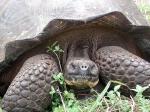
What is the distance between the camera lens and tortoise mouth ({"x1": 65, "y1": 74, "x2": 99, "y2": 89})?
3.71 meters

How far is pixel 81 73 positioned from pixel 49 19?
0.54 meters

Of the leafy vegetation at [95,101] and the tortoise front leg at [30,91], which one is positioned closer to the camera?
the leafy vegetation at [95,101]

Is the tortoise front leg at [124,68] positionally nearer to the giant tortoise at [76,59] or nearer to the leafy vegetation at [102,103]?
the giant tortoise at [76,59]

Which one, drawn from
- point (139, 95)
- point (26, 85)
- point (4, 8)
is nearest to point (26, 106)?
point (26, 85)

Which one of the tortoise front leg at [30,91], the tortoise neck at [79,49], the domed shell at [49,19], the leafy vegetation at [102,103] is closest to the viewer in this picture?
the leafy vegetation at [102,103]

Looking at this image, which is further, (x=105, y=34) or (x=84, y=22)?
(x=105, y=34)

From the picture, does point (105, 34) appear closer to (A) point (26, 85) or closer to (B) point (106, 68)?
(B) point (106, 68)

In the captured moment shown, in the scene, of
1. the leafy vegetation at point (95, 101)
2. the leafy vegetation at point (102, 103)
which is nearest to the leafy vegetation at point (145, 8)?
the leafy vegetation at point (95, 101)

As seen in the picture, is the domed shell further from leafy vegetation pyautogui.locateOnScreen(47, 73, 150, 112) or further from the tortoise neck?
leafy vegetation pyautogui.locateOnScreen(47, 73, 150, 112)

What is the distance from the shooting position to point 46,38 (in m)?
3.94

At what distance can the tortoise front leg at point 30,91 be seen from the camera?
12.1ft

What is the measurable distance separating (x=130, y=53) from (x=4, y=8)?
1.25 m

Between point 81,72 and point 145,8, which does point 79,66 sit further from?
point 145,8

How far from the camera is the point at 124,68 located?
12.9ft
